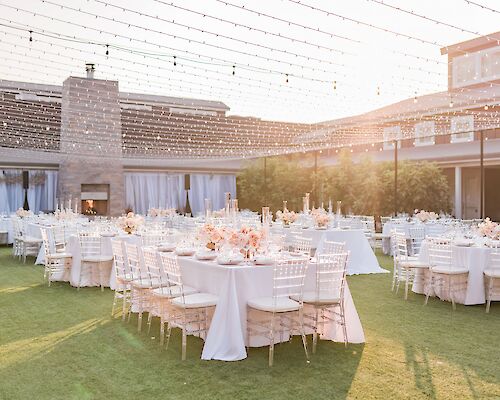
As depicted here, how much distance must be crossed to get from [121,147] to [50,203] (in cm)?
361

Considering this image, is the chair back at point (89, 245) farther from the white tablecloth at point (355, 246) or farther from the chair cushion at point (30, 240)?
the chair cushion at point (30, 240)

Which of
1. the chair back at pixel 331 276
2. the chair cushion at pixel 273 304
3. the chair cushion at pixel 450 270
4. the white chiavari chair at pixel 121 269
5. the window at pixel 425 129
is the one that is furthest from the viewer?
the window at pixel 425 129

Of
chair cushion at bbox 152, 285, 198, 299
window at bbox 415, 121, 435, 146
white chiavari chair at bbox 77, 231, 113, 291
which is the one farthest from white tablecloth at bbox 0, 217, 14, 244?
window at bbox 415, 121, 435, 146

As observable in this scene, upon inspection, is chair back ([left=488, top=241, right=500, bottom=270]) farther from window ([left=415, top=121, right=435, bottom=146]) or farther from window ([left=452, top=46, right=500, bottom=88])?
window ([left=452, top=46, right=500, bottom=88])

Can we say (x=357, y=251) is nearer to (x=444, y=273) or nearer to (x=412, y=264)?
(x=412, y=264)

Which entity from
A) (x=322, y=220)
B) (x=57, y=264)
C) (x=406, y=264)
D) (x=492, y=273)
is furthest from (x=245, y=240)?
(x=322, y=220)

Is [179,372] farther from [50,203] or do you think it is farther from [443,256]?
[50,203]

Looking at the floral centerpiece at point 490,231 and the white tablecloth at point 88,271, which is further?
the white tablecloth at point 88,271

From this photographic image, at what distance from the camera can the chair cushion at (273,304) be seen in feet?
16.9

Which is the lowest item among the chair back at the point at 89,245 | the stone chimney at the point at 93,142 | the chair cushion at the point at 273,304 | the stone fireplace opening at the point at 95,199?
the chair cushion at the point at 273,304

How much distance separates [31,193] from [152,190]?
4.92m

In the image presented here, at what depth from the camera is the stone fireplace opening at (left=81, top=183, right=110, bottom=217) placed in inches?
843

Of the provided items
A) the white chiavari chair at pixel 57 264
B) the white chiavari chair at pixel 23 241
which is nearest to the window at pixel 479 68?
the white chiavari chair at pixel 23 241

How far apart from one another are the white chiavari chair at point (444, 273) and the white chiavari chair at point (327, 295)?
7.74 ft
